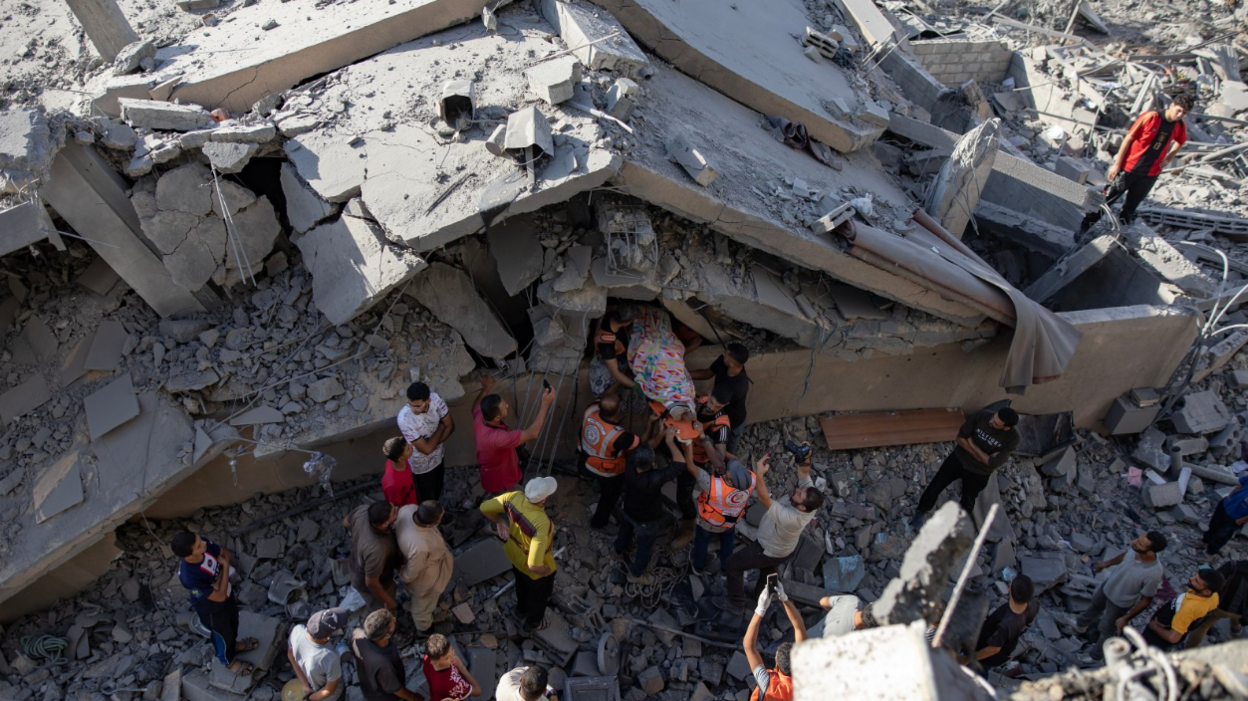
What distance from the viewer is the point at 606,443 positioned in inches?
220

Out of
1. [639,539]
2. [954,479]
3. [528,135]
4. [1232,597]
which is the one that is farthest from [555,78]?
[1232,597]

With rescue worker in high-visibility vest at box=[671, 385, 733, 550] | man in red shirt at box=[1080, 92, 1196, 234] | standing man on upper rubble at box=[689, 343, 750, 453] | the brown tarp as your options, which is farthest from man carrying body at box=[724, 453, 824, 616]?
man in red shirt at box=[1080, 92, 1196, 234]

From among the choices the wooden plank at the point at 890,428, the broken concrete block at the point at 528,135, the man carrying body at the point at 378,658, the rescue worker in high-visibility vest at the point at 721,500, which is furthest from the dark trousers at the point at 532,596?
the wooden plank at the point at 890,428

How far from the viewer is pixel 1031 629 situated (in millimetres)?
6273

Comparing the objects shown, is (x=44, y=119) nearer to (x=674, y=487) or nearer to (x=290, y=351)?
(x=290, y=351)

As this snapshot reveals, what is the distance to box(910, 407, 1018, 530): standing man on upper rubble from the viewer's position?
5.97 m

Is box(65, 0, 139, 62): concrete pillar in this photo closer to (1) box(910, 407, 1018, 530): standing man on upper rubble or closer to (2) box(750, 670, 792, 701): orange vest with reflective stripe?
(2) box(750, 670, 792, 701): orange vest with reflective stripe

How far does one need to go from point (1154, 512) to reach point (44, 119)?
30.3 ft

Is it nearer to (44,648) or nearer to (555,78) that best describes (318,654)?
(44,648)

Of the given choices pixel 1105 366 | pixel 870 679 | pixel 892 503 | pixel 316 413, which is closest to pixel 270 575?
pixel 316 413

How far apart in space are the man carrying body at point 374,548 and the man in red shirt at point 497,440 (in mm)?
727

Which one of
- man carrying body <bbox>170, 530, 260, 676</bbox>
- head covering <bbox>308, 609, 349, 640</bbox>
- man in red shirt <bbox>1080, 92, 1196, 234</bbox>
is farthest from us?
man in red shirt <bbox>1080, 92, 1196, 234</bbox>

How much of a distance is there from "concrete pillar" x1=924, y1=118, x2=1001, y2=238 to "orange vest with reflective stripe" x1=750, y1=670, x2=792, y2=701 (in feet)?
15.7

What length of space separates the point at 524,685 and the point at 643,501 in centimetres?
169
